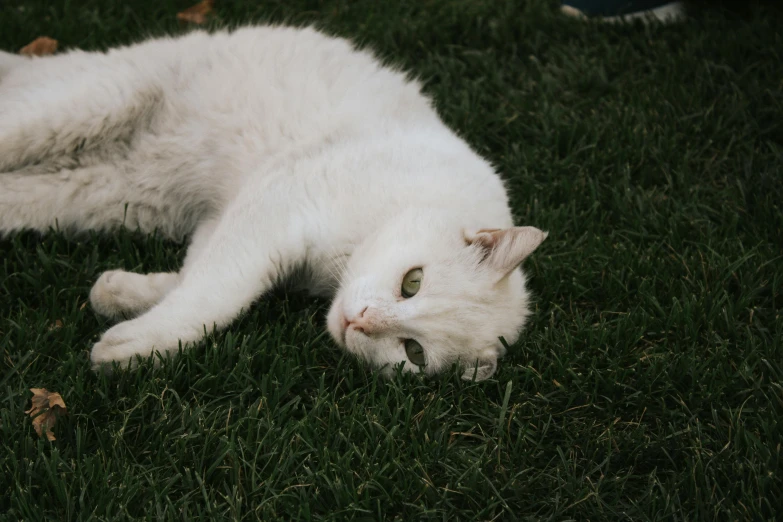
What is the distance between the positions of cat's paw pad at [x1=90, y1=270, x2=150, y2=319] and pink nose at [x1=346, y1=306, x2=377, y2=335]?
0.83m

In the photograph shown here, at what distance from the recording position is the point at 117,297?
2.73m

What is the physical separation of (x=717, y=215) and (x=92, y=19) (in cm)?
361

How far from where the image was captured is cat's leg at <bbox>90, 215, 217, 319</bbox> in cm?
273

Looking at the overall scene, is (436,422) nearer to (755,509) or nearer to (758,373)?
(755,509)

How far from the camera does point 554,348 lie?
9.09 feet

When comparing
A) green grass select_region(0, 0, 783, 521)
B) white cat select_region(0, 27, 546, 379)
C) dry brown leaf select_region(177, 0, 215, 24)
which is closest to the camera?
green grass select_region(0, 0, 783, 521)

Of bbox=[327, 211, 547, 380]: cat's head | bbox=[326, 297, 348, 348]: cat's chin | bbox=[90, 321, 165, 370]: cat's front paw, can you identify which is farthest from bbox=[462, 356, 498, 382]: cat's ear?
bbox=[90, 321, 165, 370]: cat's front paw

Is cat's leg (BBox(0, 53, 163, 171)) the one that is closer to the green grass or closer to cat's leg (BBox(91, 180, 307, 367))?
the green grass

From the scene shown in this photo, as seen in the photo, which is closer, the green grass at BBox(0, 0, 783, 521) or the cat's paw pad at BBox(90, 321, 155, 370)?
the green grass at BBox(0, 0, 783, 521)

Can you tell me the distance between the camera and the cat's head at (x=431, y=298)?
8.12 feet

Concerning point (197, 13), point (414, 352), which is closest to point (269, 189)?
point (414, 352)

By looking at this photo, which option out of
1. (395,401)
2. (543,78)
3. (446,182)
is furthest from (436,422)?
(543,78)

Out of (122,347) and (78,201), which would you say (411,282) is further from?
(78,201)

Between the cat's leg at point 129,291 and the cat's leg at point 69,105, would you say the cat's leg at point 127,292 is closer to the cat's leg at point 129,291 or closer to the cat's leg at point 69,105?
the cat's leg at point 129,291
